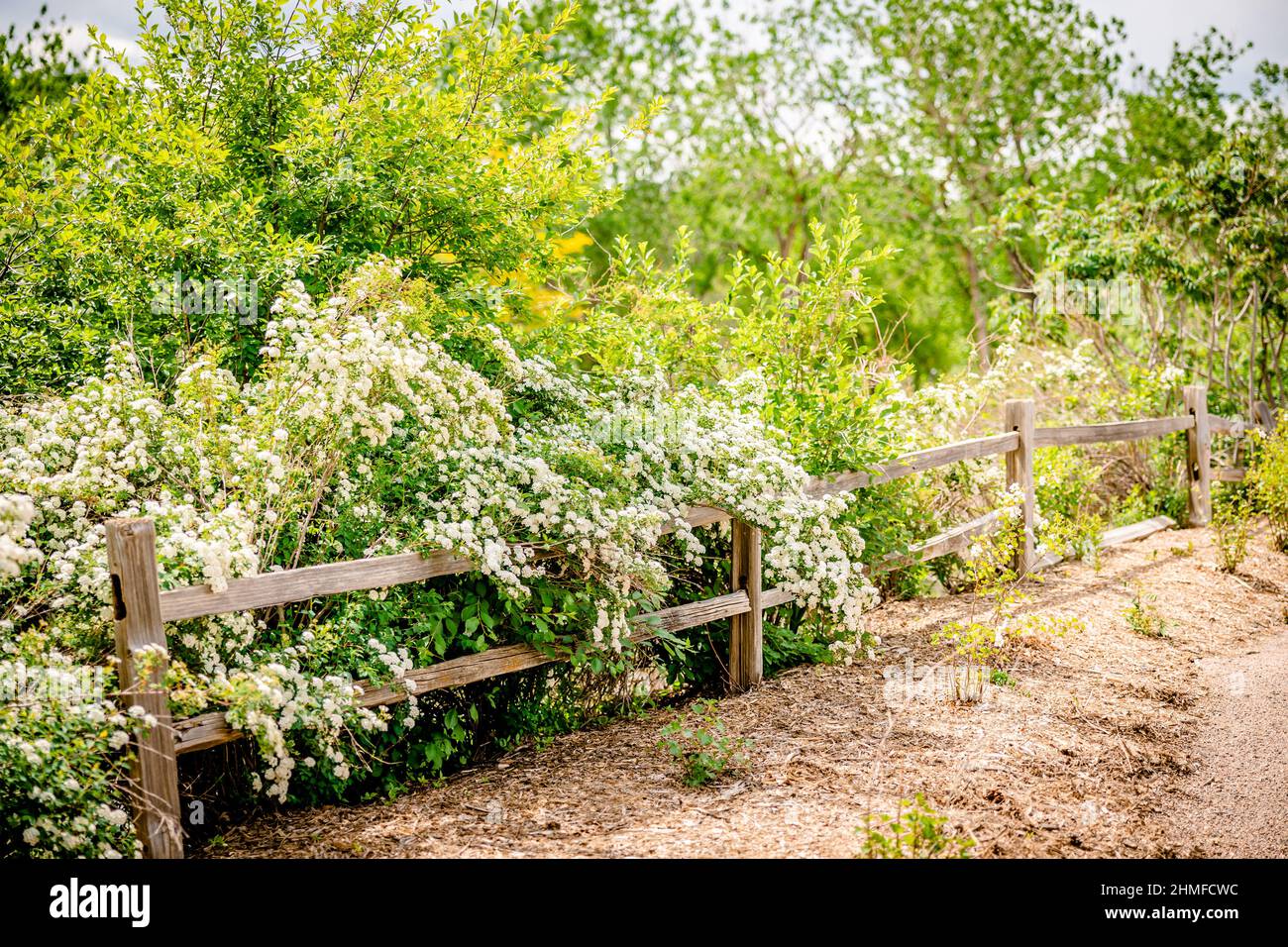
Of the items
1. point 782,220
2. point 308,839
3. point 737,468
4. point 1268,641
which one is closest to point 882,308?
point 782,220

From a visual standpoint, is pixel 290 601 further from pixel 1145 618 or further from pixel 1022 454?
pixel 1022 454

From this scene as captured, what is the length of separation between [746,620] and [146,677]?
10.9 feet

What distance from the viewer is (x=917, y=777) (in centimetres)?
453

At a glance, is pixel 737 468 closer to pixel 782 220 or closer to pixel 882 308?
pixel 782 220

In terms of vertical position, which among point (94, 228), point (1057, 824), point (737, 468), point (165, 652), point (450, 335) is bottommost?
point (1057, 824)

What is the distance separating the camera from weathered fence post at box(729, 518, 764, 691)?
593cm

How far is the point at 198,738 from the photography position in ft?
12.5

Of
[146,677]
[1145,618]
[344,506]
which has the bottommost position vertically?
[1145,618]

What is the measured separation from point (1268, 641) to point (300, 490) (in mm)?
6109

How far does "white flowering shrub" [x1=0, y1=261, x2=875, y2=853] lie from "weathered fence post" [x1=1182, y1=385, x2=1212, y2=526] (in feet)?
22.3

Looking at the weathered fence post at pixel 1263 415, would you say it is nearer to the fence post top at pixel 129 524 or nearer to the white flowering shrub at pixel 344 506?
the white flowering shrub at pixel 344 506
